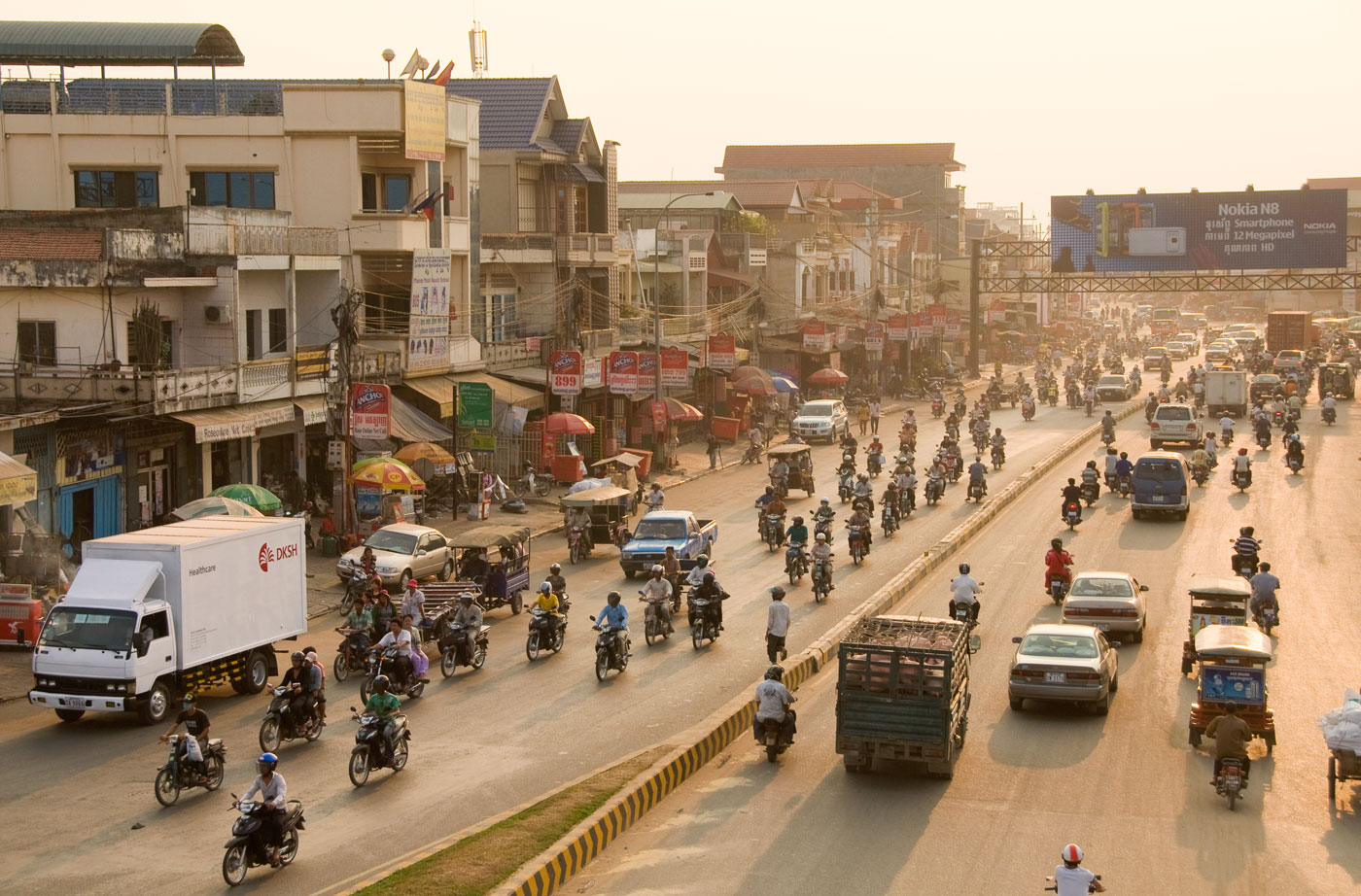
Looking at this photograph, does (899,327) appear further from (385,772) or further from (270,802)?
(270,802)

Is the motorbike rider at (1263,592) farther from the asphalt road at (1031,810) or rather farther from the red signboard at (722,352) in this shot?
the red signboard at (722,352)

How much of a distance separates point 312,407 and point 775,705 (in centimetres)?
2098

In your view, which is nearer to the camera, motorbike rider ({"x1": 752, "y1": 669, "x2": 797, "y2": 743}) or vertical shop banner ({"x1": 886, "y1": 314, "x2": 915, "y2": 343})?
motorbike rider ({"x1": 752, "y1": 669, "x2": 797, "y2": 743})

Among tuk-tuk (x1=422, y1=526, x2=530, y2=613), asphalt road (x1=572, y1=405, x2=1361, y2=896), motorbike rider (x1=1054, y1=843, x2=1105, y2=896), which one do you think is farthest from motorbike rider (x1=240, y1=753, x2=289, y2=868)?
tuk-tuk (x1=422, y1=526, x2=530, y2=613)

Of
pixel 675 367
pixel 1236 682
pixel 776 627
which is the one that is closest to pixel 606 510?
pixel 776 627

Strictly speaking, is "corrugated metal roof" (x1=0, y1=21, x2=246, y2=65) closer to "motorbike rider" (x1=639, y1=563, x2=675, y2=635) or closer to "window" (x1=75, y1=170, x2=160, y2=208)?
"window" (x1=75, y1=170, x2=160, y2=208)

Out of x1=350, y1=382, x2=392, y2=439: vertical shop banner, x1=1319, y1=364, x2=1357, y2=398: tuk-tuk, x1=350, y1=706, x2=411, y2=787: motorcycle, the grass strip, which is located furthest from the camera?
x1=1319, y1=364, x2=1357, y2=398: tuk-tuk

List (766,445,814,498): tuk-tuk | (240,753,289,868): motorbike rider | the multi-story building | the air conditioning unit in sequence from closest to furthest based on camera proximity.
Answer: (240,753,289,868): motorbike rider → the multi-story building → the air conditioning unit → (766,445,814,498): tuk-tuk

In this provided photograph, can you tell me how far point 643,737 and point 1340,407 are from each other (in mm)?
62718

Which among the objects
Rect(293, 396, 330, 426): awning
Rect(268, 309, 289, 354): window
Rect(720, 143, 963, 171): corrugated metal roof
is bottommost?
Rect(293, 396, 330, 426): awning

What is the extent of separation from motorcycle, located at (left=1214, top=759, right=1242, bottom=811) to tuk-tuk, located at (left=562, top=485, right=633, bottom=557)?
19.8m

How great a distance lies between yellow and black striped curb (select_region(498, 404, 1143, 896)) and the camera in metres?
15.4

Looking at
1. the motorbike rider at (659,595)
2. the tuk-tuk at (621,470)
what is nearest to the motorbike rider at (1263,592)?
the motorbike rider at (659,595)

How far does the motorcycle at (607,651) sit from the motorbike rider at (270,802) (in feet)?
29.9
